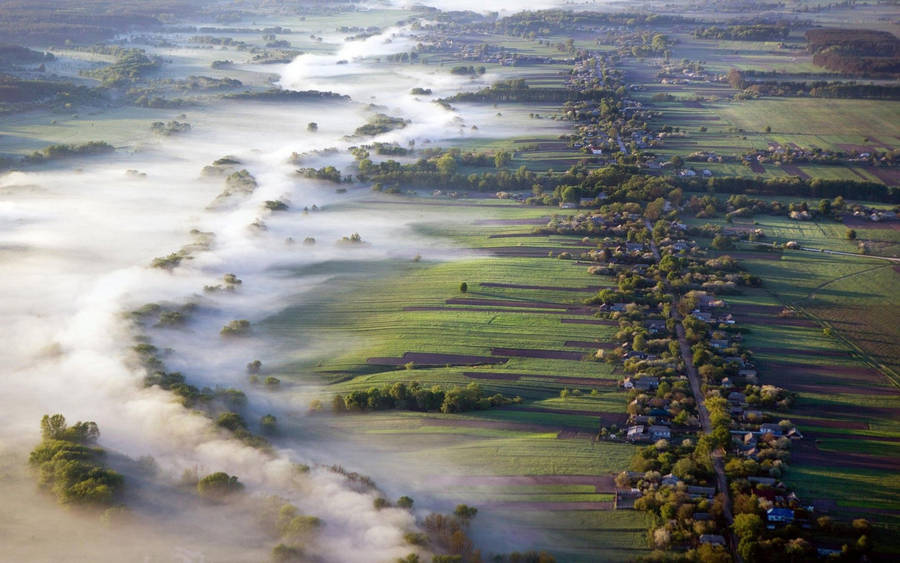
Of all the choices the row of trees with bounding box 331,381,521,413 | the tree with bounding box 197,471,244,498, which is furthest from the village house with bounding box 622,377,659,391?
the tree with bounding box 197,471,244,498

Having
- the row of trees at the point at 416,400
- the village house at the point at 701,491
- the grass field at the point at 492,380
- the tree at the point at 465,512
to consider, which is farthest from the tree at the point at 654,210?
the tree at the point at 465,512

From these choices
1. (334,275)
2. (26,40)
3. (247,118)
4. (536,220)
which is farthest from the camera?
(26,40)

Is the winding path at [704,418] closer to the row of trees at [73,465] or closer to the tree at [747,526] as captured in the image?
the tree at [747,526]

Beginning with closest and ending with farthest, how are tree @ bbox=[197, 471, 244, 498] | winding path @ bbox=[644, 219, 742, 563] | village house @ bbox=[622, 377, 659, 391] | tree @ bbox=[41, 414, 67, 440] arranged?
1. winding path @ bbox=[644, 219, 742, 563]
2. tree @ bbox=[197, 471, 244, 498]
3. tree @ bbox=[41, 414, 67, 440]
4. village house @ bbox=[622, 377, 659, 391]

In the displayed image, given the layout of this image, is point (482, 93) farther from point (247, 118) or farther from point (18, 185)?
point (18, 185)

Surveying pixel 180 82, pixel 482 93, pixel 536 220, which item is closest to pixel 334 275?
pixel 536 220

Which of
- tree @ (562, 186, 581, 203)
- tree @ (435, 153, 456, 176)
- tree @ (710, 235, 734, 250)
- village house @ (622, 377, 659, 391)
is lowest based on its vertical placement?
→ village house @ (622, 377, 659, 391)

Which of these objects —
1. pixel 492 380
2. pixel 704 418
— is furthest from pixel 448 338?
pixel 704 418

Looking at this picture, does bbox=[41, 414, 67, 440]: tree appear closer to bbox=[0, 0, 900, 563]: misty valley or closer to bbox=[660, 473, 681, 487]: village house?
bbox=[0, 0, 900, 563]: misty valley
